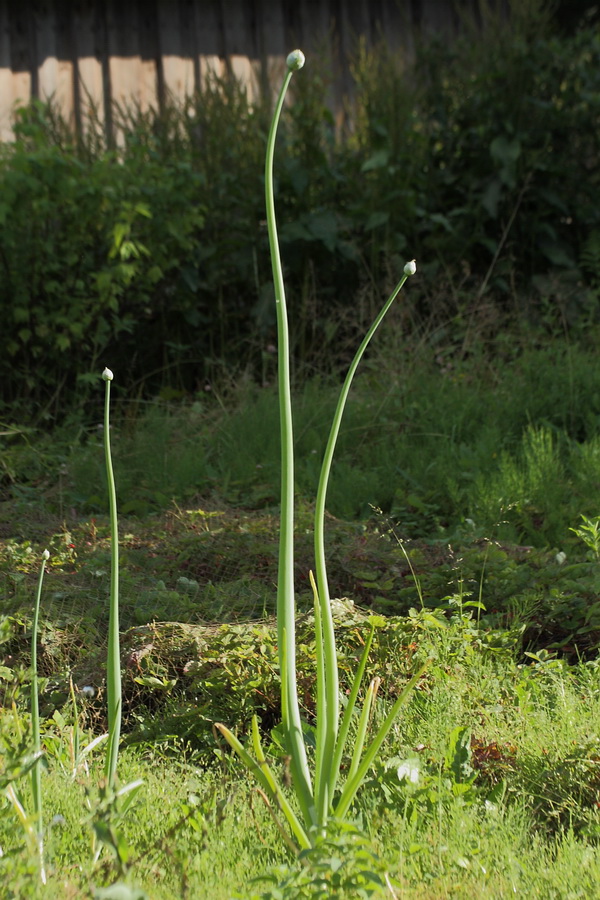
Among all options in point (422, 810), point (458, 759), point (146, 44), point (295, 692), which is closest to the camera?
point (295, 692)

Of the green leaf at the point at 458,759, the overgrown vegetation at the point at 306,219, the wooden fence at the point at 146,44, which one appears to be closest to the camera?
the green leaf at the point at 458,759

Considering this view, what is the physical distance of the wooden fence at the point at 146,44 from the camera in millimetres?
6434

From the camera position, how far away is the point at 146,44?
6.83m

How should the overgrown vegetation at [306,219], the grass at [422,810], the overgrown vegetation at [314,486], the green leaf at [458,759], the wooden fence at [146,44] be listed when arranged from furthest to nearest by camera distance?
the wooden fence at [146,44] < the overgrown vegetation at [306,219] < the green leaf at [458,759] < the overgrown vegetation at [314,486] < the grass at [422,810]

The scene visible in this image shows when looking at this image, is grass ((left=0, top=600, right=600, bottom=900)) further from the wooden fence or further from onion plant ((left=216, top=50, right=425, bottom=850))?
the wooden fence

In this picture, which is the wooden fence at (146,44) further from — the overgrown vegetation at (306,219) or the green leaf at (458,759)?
the green leaf at (458,759)

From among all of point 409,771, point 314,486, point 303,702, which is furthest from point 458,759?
point 314,486

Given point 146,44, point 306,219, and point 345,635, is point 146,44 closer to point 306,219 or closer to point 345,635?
point 306,219

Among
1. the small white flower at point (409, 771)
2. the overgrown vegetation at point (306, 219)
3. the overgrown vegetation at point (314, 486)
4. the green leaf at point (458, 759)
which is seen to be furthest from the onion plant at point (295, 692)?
the overgrown vegetation at point (306, 219)

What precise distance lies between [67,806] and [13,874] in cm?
37

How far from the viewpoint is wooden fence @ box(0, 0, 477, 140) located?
6434 millimetres

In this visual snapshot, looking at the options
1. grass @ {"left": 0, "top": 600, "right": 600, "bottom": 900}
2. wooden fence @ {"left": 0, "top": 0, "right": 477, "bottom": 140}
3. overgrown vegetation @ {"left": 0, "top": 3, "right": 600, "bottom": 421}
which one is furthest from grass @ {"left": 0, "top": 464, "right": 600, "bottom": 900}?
wooden fence @ {"left": 0, "top": 0, "right": 477, "bottom": 140}

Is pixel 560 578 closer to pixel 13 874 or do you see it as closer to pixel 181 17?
pixel 13 874

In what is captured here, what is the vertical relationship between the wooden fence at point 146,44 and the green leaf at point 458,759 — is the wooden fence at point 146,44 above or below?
above
